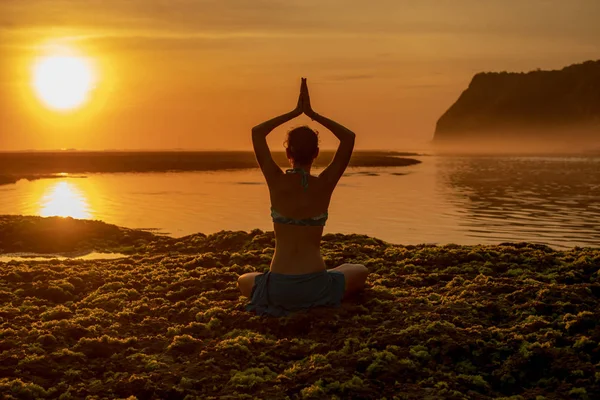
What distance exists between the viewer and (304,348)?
8.53m

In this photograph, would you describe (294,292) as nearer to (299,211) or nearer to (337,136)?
(299,211)

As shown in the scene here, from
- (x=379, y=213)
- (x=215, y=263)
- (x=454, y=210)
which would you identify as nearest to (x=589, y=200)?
(x=454, y=210)

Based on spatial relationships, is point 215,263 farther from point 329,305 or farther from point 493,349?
point 493,349

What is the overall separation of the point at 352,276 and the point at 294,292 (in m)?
1.14

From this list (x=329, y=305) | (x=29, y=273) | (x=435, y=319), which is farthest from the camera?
(x=29, y=273)

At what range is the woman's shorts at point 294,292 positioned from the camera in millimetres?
9477

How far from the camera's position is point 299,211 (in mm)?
9312

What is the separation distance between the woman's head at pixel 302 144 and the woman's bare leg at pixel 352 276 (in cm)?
192

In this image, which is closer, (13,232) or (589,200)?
(13,232)

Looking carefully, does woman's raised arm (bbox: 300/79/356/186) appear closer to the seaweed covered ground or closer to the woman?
the woman

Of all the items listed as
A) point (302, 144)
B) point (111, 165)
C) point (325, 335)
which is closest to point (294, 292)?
point (325, 335)

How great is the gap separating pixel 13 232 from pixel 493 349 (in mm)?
17187

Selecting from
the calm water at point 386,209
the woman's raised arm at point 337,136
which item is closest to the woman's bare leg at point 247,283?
the woman's raised arm at point 337,136

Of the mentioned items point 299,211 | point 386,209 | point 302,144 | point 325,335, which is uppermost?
point 302,144
